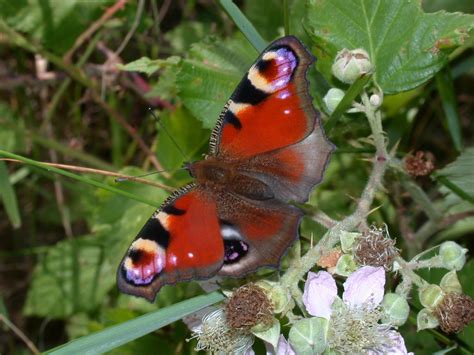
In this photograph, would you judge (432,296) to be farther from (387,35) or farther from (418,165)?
(387,35)

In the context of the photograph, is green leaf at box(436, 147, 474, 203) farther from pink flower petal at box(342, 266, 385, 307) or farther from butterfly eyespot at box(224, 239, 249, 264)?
butterfly eyespot at box(224, 239, 249, 264)

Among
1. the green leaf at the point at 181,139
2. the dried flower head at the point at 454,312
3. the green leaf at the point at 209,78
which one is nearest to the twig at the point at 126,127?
the green leaf at the point at 181,139

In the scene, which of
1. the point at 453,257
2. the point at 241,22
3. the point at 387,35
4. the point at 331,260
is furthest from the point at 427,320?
the point at 241,22

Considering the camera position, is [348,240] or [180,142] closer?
[348,240]

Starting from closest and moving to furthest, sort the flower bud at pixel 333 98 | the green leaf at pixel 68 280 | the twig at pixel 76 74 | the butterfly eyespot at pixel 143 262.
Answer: the butterfly eyespot at pixel 143 262, the flower bud at pixel 333 98, the twig at pixel 76 74, the green leaf at pixel 68 280

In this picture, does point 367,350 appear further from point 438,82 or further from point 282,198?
point 438,82

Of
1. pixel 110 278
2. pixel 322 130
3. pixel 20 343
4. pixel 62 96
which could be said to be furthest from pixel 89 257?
pixel 322 130

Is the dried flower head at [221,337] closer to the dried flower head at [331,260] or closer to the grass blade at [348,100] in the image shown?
the dried flower head at [331,260]
